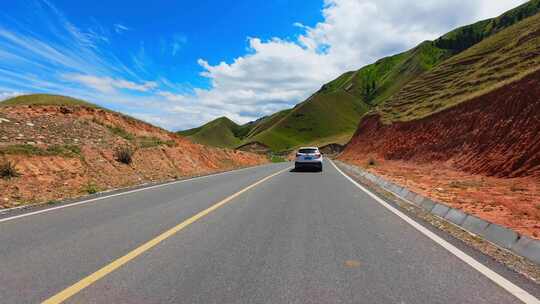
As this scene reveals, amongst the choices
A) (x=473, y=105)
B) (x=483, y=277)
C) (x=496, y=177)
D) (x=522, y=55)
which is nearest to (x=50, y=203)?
(x=483, y=277)

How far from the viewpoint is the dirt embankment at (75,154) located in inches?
457

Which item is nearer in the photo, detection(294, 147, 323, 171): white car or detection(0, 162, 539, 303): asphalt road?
detection(0, 162, 539, 303): asphalt road

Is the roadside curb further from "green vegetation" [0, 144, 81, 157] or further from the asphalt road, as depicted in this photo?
"green vegetation" [0, 144, 81, 157]

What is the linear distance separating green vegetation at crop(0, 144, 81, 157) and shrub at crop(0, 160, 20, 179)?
5.48 ft

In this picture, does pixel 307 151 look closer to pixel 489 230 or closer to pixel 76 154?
pixel 76 154

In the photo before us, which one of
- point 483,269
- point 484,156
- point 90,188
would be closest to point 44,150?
point 90,188

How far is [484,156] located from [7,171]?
2468cm

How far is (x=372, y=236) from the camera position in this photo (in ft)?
17.8

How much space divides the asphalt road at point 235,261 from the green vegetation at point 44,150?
7304mm

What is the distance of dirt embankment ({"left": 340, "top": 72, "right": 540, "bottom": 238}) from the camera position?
9.02 m

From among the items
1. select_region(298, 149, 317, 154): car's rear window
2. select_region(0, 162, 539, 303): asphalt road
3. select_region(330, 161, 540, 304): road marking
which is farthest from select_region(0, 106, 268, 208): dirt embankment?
select_region(330, 161, 540, 304): road marking

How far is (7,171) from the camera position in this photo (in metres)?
11.0

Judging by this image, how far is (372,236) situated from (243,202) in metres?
4.23

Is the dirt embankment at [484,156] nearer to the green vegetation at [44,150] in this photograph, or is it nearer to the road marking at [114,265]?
the road marking at [114,265]
